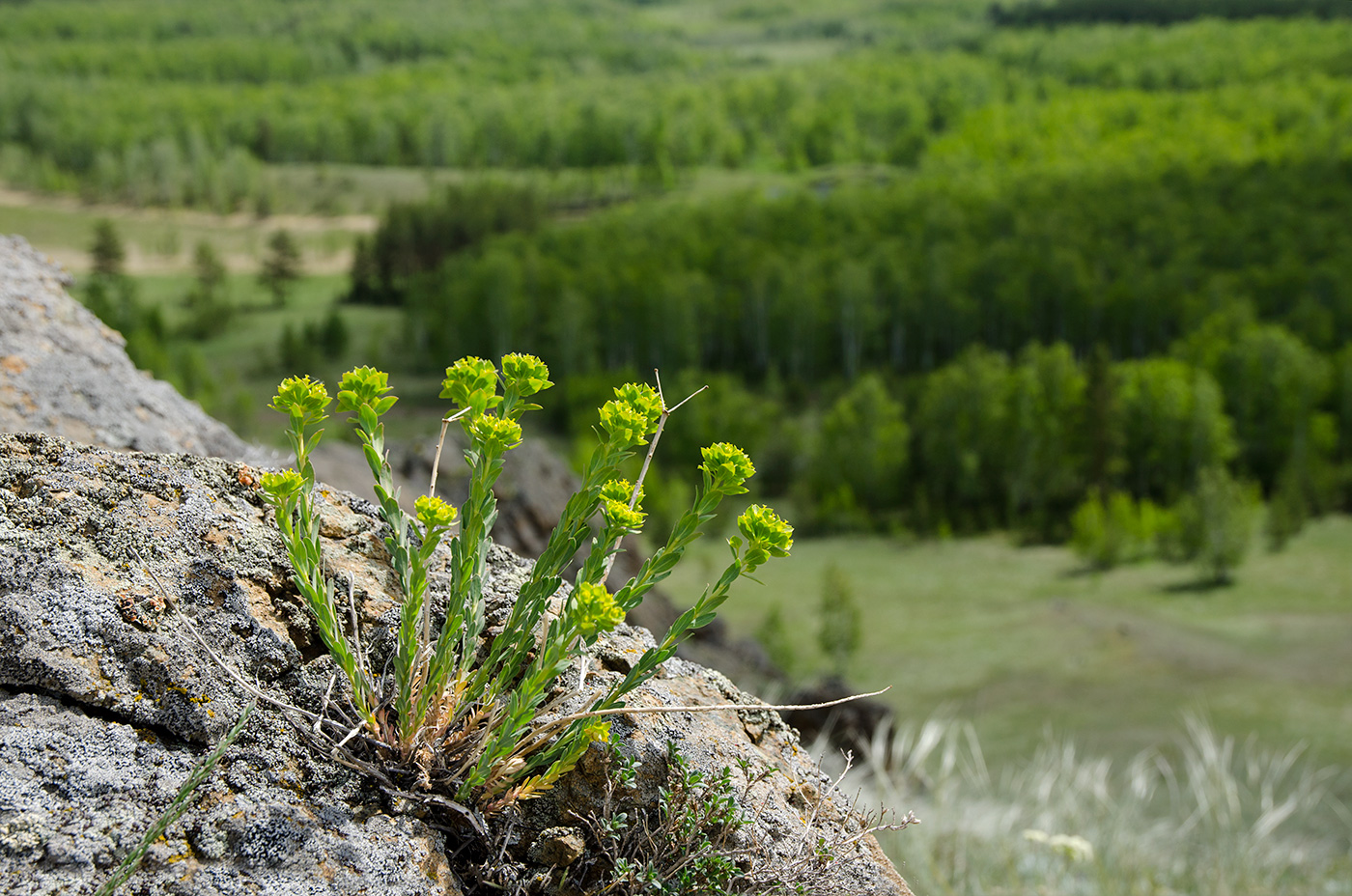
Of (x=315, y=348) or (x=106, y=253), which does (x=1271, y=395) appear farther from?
(x=106, y=253)

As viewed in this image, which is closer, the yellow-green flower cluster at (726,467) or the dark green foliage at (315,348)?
the yellow-green flower cluster at (726,467)

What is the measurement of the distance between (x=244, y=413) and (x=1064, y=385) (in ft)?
133

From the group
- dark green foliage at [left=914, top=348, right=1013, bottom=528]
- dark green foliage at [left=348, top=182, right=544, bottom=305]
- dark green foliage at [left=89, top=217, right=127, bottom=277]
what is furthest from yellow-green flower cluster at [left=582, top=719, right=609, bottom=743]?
dark green foliage at [left=89, top=217, right=127, bottom=277]

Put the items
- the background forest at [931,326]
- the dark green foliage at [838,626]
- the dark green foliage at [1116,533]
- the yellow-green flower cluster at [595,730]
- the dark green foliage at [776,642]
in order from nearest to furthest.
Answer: the yellow-green flower cluster at [595,730], the dark green foliage at [776,642], the dark green foliage at [838,626], the background forest at [931,326], the dark green foliage at [1116,533]

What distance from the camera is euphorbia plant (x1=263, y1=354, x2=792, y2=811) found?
1.88 metres

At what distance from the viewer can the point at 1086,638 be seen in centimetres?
3416

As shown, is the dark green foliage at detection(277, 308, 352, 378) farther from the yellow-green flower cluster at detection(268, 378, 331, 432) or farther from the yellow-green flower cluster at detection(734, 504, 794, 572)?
the yellow-green flower cluster at detection(734, 504, 794, 572)

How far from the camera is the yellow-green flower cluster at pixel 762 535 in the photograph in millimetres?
1887

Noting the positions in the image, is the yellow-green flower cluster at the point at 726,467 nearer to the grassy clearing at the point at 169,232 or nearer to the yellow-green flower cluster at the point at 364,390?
the yellow-green flower cluster at the point at 364,390

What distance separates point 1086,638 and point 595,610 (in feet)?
115

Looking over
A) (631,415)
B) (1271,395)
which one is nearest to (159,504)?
(631,415)

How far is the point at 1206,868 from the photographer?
6039 mm

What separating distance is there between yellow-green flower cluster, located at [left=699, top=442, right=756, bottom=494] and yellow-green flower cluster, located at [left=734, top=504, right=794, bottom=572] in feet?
0.17

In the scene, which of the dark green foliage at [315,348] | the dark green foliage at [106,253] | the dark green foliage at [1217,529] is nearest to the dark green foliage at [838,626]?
the dark green foliage at [1217,529]
